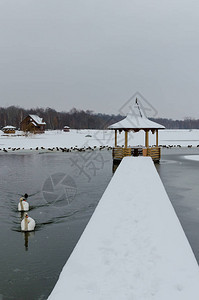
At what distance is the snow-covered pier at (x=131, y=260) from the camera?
15.1ft

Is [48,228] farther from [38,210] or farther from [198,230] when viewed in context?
[198,230]

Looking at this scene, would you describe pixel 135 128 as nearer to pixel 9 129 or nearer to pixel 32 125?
pixel 9 129

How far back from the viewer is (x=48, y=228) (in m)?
9.04

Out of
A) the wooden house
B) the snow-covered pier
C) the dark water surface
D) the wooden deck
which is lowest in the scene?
the dark water surface

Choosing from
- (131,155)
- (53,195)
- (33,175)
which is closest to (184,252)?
(53,195)

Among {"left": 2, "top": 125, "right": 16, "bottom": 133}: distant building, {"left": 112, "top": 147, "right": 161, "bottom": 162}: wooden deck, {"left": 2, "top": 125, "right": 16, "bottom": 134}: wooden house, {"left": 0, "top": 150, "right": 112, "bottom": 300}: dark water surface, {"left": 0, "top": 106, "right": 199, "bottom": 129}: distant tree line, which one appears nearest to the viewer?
{"left": 0, "top": 150, "right": 112, "bottom": 300}: dark water surface

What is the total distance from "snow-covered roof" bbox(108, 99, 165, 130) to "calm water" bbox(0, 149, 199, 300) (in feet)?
19.2

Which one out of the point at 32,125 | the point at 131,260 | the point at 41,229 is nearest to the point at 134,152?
the point at 41,229

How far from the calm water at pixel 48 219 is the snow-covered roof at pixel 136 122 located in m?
5.84

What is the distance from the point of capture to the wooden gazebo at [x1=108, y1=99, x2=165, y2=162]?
930 inches

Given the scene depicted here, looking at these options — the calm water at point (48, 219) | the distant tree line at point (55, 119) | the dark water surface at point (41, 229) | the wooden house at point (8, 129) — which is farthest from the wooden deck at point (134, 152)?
the distant tree line at point (55, 119)

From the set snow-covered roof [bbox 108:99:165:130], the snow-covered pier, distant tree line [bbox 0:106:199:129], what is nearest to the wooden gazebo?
snow-covered roof [bbox 108:99:165:130]

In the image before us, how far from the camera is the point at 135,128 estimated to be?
23328mm

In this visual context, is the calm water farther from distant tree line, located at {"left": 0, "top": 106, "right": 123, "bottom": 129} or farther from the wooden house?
distant tree line, located at {"left": 0, "top": 106, "right": 123, "bottom": 129}
